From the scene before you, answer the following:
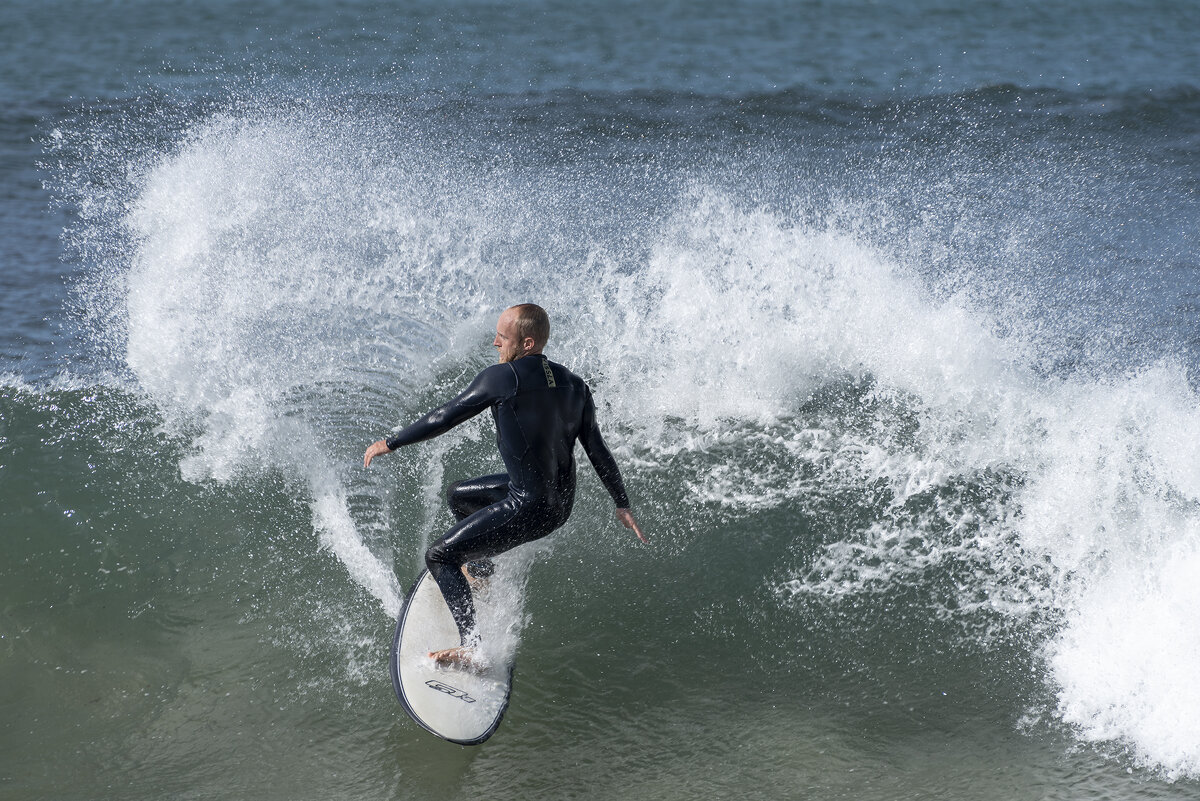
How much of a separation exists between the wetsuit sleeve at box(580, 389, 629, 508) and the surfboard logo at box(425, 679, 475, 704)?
1.11 meters

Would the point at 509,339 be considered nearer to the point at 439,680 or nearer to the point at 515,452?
the point at 515,452

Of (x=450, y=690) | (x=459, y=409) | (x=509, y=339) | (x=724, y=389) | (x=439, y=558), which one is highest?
(x=509, y=339)

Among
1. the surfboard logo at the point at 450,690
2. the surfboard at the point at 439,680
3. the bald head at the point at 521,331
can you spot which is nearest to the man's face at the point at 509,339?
the bald head at the point at 521,331

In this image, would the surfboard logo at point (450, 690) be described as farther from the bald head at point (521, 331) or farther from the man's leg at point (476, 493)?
the bald head at point (521, 331)

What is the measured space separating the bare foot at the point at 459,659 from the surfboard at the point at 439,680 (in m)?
0.01

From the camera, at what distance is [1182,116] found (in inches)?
639

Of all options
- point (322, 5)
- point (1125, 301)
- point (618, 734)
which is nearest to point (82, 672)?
point (618, 734)

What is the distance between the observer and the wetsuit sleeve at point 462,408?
4.51 meters

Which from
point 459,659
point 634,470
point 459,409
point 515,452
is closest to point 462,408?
point 459,409

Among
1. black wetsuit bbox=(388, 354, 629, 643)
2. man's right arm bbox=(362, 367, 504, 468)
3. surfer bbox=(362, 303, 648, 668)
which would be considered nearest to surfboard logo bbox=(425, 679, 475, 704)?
surfer bbox=(362, 303, 648, 668)

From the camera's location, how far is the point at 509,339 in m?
4.58

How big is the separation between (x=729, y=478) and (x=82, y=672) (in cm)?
372

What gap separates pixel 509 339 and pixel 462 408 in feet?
1.17

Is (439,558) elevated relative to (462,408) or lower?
lower
